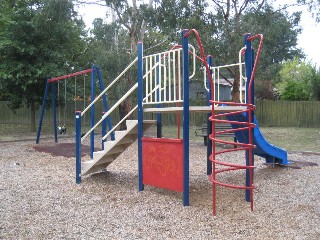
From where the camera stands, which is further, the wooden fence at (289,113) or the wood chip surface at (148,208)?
the wooden fence at (289,113)

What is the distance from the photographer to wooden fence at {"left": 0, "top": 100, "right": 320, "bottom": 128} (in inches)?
962

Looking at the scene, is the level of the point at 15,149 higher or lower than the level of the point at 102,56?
A: lower

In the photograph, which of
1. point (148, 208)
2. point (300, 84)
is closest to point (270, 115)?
point (300, 84)

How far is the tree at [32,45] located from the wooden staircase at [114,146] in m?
10.1

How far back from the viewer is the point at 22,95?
678 inches

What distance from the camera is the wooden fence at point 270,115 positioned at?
2444cm

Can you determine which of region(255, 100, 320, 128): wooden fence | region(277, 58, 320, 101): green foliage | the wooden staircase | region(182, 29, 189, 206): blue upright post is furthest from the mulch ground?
region(277, 58, 320, 101): green foliage

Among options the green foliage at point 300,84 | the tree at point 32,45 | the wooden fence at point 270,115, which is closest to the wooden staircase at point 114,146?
the tree at point 32,45

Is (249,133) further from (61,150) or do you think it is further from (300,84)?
(300,84)

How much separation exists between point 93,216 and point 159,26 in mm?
12959

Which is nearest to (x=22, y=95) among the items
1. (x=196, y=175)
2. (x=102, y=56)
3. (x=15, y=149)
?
(x=102, y=56)

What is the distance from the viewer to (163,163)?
18.1ft

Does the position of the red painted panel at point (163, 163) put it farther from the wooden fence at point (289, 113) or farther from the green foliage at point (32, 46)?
the wooden fence at point (289, 113)

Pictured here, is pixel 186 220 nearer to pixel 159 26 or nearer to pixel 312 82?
pixel 159 26
